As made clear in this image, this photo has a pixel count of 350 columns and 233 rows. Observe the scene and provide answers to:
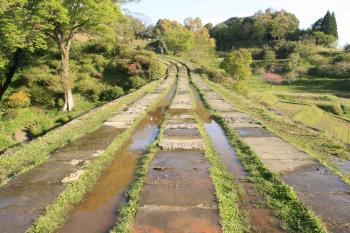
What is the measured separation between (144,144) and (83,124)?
3.70 metres

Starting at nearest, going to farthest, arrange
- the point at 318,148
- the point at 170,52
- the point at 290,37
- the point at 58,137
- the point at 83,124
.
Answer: the point at 318,148 → the point at 58,137 → the point at 83,124 → the point at 170,52 → the point at 290,37

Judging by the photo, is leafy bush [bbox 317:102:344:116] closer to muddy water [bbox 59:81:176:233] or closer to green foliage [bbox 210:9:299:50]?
muddy water [bbox 59:81:176:233]

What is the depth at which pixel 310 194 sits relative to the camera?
6016mm

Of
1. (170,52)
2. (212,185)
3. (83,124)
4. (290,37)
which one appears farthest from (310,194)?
(290,37)

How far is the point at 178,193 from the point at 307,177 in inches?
103

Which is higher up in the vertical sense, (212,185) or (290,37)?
(290,37)

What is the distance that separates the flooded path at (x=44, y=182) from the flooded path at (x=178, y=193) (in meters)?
1.61

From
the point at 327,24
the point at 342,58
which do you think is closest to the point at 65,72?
the point at 342,58

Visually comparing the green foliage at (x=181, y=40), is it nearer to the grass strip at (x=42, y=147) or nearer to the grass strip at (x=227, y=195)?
the grass strip at (x=42, y=147)

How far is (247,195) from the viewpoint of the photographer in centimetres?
620

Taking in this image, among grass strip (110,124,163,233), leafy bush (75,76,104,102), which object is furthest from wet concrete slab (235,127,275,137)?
leafy bush (75,76,104,102)

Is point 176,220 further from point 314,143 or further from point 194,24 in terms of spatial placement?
point 194,24

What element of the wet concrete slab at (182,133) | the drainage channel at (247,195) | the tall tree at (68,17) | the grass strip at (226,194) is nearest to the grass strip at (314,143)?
the drainage channel at (247,195)

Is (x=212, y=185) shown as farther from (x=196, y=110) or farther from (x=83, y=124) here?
(x=196, y=110)
